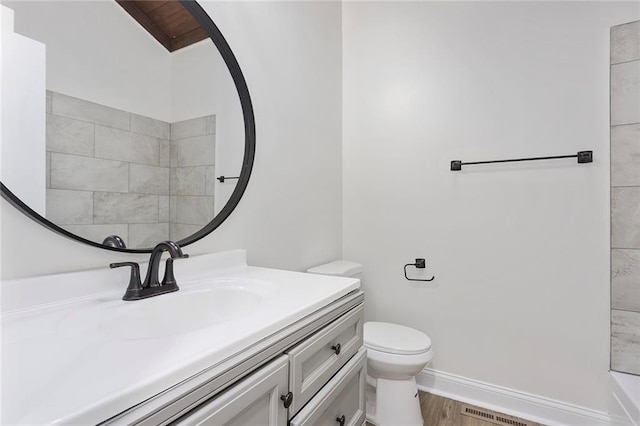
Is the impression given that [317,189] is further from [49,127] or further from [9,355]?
[9,355]

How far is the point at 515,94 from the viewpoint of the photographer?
174 cm

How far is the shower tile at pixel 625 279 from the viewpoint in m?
1.49

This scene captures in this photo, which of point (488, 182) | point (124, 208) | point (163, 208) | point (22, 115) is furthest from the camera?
point (488, 182)

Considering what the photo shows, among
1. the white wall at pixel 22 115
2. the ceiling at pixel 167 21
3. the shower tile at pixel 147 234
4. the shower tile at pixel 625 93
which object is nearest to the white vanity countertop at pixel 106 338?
the shower tile at pixel 147 234

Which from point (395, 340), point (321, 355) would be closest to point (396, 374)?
point (395, 340)

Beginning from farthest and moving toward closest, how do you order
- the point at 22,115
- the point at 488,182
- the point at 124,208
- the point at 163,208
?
the point at 488,182 < the point at 163,208 < the point at 124,208 < the point at 22,115

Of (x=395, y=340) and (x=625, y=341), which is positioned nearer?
(x=625, y=341)

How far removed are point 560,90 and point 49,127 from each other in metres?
2.15

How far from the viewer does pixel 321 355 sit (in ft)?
3.01

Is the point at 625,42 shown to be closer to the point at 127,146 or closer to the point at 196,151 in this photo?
the point at 196,151

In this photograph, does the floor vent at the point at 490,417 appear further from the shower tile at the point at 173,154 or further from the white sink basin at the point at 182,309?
the shower tile at the point at 173,154

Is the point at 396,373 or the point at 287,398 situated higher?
the point at 287,398

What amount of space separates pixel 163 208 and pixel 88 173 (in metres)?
0.25

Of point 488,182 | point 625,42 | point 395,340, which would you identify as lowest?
point 395,340
